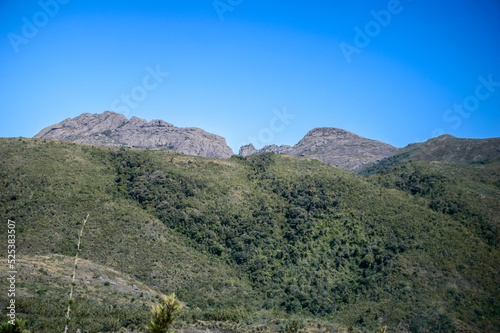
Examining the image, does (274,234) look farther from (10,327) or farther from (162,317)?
(10,327)

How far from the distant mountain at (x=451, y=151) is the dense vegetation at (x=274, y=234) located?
4649 centimetres

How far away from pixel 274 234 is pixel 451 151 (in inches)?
4748

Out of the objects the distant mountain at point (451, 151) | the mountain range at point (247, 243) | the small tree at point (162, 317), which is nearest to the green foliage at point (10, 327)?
the small tree at point (162, 317)

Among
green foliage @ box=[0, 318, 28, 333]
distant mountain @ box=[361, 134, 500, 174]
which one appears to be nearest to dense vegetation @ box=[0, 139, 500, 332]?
green foliage @ box=[0, 318, 28, 333]

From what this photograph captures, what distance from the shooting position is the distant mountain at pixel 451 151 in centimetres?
12381

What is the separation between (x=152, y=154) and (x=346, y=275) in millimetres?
68054

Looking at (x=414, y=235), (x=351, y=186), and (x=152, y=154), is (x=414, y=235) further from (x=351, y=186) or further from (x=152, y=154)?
(x=152, y=154)

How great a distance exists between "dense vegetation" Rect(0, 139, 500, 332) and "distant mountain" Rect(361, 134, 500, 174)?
46.5 metres

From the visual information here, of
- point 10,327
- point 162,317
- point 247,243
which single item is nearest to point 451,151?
point 247,243

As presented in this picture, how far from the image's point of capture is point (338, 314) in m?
52.7

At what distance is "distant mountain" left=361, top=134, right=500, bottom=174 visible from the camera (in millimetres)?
123812

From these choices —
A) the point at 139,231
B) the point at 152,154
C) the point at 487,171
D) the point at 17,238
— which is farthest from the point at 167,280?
the point at 487,171

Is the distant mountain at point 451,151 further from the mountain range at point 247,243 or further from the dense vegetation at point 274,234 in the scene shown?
the dense vegetation at point 274,234

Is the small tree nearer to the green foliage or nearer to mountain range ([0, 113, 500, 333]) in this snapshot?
the green foliage
